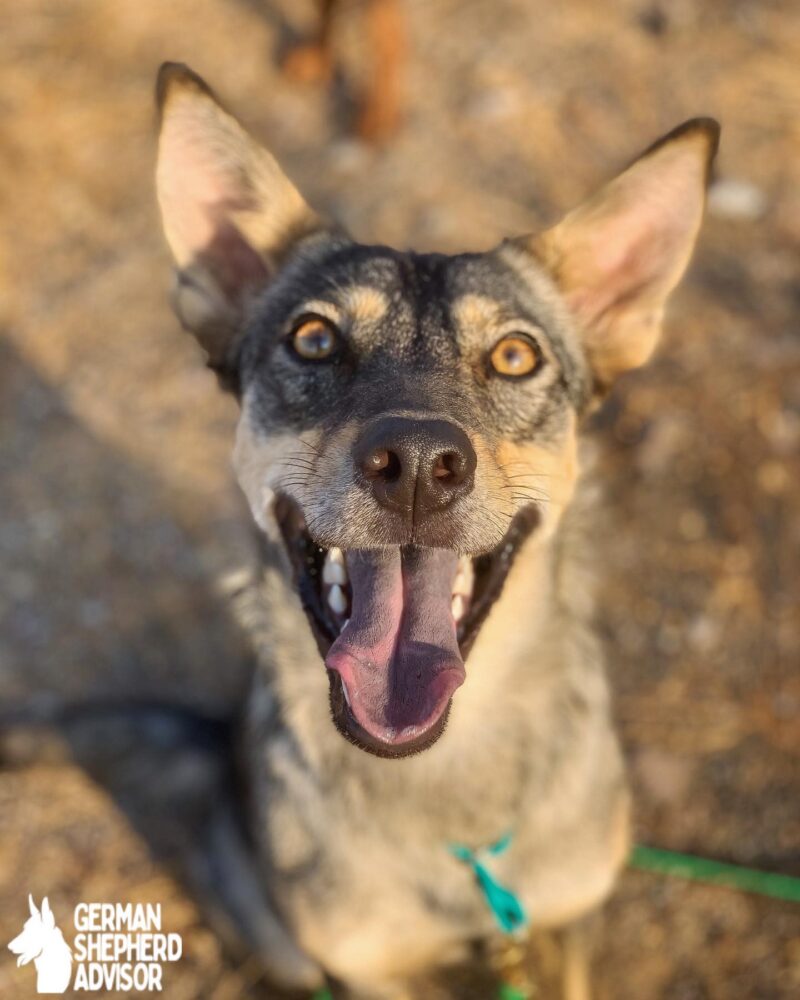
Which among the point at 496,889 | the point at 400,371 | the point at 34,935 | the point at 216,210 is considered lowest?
the point at 34,935

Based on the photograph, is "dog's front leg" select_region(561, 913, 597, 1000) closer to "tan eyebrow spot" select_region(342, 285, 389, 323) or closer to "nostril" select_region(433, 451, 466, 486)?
"nostril" select_region(433, 451, 466, 486)

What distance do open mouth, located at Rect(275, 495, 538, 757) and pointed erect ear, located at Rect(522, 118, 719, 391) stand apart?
0.78m

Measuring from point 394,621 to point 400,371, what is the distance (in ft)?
2.40

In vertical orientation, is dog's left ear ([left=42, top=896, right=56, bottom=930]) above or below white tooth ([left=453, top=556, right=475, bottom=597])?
below

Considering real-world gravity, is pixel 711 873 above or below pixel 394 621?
below

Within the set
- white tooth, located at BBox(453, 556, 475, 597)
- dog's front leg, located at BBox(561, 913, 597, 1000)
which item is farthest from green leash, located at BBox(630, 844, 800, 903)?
white tooth, located at BBox(453, 556, 475, 597)

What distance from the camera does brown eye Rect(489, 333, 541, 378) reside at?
9.72 feet

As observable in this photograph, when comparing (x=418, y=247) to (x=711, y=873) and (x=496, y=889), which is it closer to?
(x=711, y=873)

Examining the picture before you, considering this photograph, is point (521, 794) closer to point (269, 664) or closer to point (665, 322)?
point (269, 664)

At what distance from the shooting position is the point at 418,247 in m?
6.27

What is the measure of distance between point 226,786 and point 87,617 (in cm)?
170

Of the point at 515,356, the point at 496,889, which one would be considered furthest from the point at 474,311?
the point at 496,889

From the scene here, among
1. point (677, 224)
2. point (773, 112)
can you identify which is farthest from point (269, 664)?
point (773, 112)

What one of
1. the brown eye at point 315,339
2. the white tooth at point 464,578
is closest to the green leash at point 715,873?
the white tooth at point 464,578
